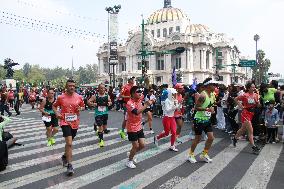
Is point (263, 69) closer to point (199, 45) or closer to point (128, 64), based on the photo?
point (199, 45)

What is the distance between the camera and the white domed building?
3413 inches

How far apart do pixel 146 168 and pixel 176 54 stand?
82218 millimetres

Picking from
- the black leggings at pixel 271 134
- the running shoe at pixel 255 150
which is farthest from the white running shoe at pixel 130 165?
the black leggings at pixel 271 134

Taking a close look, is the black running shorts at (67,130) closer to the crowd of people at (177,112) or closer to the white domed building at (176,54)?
the crowd of people at (177,112)

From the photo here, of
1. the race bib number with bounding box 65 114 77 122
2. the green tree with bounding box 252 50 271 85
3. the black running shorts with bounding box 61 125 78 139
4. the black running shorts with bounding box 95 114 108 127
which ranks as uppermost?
the green tree with bounding box 252 50 271 85

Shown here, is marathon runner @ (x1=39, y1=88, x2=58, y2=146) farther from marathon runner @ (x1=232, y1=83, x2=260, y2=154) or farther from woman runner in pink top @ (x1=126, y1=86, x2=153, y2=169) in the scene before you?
marathon runner @ (x1=232, y1=83, x2=260, y2=154)

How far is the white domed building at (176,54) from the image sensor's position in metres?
86.7

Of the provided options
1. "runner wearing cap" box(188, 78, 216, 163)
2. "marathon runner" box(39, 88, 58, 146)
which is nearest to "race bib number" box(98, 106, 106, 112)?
"marathon runner" box(39, 88, 58, 146)

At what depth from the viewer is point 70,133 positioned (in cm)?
718

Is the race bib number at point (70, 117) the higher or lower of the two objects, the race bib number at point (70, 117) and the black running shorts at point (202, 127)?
the higher

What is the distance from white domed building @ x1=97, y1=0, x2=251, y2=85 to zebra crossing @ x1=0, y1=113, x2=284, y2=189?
70551 millimetres

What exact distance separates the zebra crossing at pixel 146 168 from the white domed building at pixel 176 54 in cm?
7055

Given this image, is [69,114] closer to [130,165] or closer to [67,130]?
[67,130]

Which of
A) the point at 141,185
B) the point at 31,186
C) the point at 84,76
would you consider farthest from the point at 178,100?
the point at 84,76
